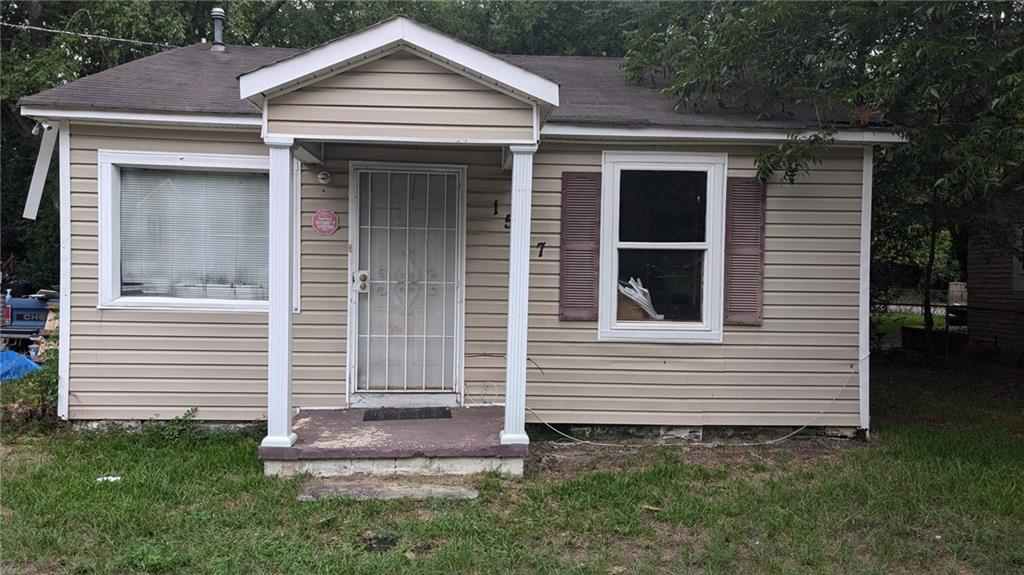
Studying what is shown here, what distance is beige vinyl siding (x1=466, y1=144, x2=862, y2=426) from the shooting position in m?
5.23

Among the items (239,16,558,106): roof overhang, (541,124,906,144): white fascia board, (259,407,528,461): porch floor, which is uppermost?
(239,16,558,106): roof overhang

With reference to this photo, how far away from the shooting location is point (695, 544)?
3.39m

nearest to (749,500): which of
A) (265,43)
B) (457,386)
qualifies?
(457,386)

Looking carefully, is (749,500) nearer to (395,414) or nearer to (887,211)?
(395,414)

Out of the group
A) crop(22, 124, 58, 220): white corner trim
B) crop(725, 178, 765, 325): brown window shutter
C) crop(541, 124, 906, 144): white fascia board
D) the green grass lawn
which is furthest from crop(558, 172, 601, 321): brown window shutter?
crop(22, 124, 58, 220): white corner trim

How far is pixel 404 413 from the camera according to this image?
16.8ft

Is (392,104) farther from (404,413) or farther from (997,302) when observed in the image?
(997,302)

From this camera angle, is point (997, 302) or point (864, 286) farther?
point (997, 302)

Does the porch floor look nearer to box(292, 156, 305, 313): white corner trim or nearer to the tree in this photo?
box(292, 156, 305, 313): white corner trim

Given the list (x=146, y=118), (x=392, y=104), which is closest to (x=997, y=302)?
(x=392, y=104)

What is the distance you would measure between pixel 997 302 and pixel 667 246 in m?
8.64

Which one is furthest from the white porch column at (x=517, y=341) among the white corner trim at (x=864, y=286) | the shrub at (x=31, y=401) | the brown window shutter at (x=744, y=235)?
the shrub at (x=31, y=401)

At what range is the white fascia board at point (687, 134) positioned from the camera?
4.99m

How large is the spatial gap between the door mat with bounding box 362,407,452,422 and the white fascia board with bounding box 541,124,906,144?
2.28m
